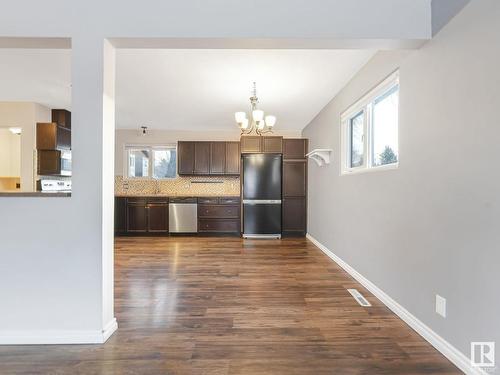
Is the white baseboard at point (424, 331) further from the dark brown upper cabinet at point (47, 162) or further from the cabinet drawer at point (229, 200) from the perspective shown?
the dark brown upper cabinet at point (47, 162)

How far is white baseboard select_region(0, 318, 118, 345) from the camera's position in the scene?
1886 mm

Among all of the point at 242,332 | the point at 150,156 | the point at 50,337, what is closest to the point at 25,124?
the point at 150,156

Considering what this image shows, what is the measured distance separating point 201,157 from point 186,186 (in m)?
0.81

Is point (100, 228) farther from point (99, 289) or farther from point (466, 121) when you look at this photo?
point (466, 121)

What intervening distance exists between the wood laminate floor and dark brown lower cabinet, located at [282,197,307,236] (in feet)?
8.30

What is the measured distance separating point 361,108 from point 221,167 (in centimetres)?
370

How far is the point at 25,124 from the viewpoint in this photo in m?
4.56

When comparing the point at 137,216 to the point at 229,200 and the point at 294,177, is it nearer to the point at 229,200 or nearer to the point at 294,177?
the point at 229,200

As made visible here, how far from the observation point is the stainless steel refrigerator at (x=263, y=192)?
19.3 ft

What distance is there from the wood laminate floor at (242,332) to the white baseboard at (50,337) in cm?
4

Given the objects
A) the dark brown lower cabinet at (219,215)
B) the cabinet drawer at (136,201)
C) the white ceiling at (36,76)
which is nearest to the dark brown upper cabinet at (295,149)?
the dark brown lower cabinet at (219,215)

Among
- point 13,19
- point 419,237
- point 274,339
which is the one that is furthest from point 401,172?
point 13,19

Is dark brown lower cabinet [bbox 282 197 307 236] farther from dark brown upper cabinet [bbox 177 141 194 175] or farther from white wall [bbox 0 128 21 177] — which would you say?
white wall [bbox 0 128 21 177]

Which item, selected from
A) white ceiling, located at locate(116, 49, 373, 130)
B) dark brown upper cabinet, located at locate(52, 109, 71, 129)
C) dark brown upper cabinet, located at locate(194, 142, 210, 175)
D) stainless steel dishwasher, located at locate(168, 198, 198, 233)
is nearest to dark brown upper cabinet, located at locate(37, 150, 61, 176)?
dark brown upper cabinet, located at locate(52, 109, 71, 129)
